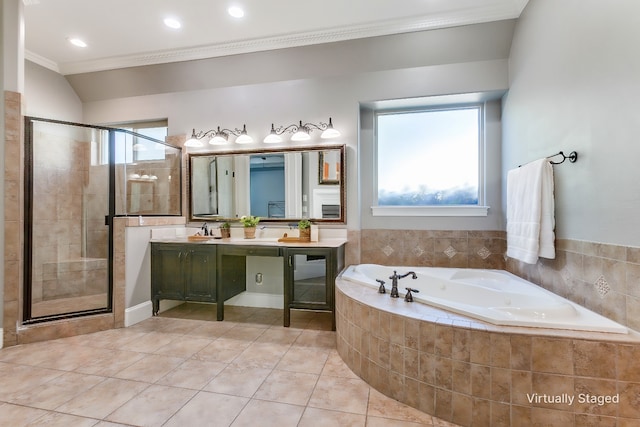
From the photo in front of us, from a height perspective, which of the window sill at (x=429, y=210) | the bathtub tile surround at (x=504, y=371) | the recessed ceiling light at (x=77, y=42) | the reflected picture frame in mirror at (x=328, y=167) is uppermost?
the recessed ceiling light at (x=77, y=42)

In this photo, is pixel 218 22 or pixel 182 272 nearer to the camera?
pixel 218 22

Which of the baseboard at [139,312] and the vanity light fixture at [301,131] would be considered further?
the vanity light fixture at [301,131]

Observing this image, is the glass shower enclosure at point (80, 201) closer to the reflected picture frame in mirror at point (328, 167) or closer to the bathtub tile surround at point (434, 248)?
the reflected picture frame in mirror at point (328, 167)

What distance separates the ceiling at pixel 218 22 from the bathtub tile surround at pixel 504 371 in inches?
102

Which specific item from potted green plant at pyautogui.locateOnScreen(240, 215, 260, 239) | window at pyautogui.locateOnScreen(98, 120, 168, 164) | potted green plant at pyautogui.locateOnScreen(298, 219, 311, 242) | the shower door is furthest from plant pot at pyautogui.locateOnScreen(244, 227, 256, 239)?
window at pyautogui.locateOnScreen(98, 120, 168, 164)

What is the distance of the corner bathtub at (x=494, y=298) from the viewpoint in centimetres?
148

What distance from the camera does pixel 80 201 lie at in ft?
10.7

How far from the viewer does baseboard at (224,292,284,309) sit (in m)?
3.36

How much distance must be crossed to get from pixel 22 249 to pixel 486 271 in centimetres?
424

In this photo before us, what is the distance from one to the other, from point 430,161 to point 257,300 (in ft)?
8.54

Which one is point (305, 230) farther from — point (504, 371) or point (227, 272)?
point (504, 371)

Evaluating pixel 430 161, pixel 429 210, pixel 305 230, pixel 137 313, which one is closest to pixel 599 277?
pixel 429 210

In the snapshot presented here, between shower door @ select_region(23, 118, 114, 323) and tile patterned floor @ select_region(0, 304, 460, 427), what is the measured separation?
18.3 inches

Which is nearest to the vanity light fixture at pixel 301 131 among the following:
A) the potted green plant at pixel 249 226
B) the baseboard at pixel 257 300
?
the potted green plant at pixel 249 226
